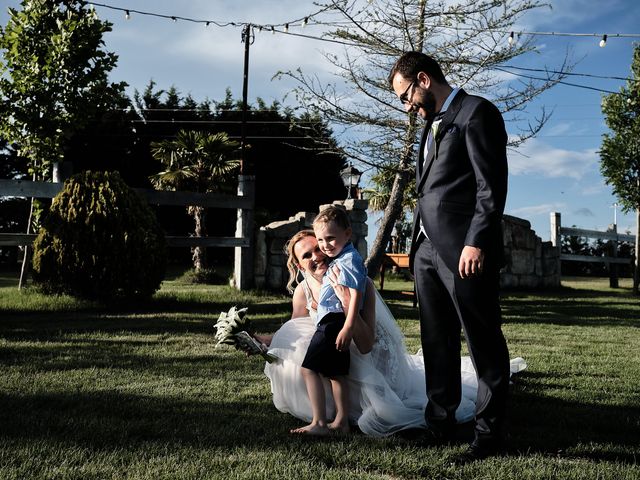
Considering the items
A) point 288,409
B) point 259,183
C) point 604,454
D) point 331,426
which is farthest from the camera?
point 259,183

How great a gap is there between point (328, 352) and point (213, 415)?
0.80 m

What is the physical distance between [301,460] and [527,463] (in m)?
1.05

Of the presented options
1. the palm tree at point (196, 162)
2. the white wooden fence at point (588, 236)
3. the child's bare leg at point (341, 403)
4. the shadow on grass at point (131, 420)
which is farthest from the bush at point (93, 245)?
the white wooden fence at point (588, 236)

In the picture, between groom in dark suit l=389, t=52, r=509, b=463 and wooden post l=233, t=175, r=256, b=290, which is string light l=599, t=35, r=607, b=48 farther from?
groom in dark suit l=389, t=52, r=509, b=463

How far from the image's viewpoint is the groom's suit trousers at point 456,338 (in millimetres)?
3219

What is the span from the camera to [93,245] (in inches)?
369

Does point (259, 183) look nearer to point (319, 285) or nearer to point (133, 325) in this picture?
point (133, 325)

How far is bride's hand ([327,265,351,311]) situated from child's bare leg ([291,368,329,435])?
→ 0.43 meters

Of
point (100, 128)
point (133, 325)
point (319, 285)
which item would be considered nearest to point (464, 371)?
point (319, 285)

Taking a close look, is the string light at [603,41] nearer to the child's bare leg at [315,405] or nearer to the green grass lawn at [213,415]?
the green grass lawn at [213,415]

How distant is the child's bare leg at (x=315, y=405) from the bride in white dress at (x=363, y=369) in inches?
6.8

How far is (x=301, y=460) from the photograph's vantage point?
120 inches

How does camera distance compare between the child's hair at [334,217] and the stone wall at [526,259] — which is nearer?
the child's hair at [334,217]

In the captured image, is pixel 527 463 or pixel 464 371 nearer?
pixel 527 463
